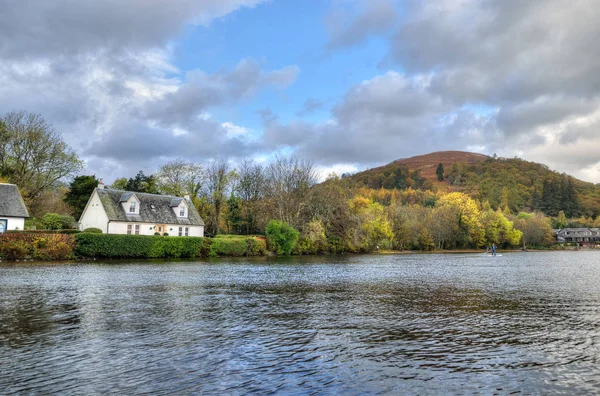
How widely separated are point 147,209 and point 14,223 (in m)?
17.1

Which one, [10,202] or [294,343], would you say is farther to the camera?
[10,202]

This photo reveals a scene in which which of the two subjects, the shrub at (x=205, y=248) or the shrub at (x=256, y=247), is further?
the shrub at (x=256, y=247)

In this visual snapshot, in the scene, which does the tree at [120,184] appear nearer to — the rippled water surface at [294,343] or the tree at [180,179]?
the tree at [180,179]

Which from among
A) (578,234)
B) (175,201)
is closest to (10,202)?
(175,201)

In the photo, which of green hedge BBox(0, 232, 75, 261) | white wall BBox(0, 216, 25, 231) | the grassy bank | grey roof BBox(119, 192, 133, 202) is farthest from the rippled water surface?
grey roof BBox(119, 192, 133, 202)

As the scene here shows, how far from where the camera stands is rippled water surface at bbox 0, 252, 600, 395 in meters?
8.23

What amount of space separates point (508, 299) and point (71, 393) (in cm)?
1788

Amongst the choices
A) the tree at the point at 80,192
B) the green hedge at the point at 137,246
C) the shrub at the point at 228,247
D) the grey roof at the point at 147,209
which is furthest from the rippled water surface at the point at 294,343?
the tree at the point at 80,192

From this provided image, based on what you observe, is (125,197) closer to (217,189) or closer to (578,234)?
(217,189)

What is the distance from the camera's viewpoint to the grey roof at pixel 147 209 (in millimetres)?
61281

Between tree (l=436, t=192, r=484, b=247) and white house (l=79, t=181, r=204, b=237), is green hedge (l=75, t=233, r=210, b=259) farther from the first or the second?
tree (l=436, t=192, r=484, b=247)

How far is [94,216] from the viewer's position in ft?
203

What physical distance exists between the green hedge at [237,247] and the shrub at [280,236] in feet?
4.62

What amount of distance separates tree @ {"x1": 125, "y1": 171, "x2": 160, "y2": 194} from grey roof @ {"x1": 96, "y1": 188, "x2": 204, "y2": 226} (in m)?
13.6
